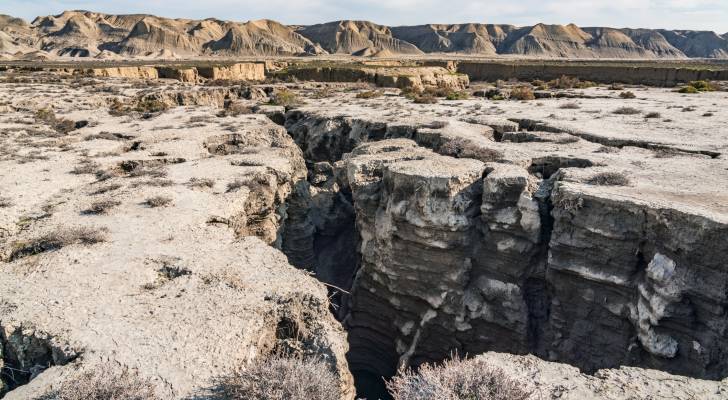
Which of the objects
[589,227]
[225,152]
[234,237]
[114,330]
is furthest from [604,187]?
[225,152]

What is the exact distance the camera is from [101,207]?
9.88m

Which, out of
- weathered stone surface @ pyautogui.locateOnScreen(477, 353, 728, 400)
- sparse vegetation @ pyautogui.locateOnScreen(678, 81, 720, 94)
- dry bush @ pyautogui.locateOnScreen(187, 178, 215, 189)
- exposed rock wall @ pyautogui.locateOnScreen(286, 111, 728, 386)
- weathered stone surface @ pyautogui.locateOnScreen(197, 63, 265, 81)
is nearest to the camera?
weathered stone surface @ pyautogui.locateOnScreen(477, 353, 728, 400)

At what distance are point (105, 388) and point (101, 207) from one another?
250 inches

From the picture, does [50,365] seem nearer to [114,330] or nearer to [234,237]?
[114,330]

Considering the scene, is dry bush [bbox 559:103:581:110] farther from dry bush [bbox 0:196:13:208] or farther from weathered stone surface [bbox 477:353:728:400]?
dry bush [bbox 0:196:13:208]

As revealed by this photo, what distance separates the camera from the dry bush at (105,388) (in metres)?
4.54

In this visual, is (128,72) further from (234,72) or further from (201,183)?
(201,183)

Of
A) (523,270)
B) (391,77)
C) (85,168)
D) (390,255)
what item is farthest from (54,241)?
(391,77)

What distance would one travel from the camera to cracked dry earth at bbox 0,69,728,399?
5949 millimetres

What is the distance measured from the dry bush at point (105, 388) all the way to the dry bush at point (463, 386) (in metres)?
2.69

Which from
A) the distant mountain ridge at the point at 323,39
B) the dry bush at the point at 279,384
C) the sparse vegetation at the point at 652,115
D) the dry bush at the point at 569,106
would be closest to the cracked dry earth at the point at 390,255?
the dry bush at the point at 279,384

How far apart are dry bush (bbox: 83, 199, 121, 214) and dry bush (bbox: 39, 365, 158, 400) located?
18.4 feet

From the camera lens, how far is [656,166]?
35.2 ft

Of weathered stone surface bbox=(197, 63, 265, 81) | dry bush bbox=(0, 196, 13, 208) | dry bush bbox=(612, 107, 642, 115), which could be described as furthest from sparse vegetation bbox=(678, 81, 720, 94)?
weathered stone surface bbox=(197, 63, 265, 81)
